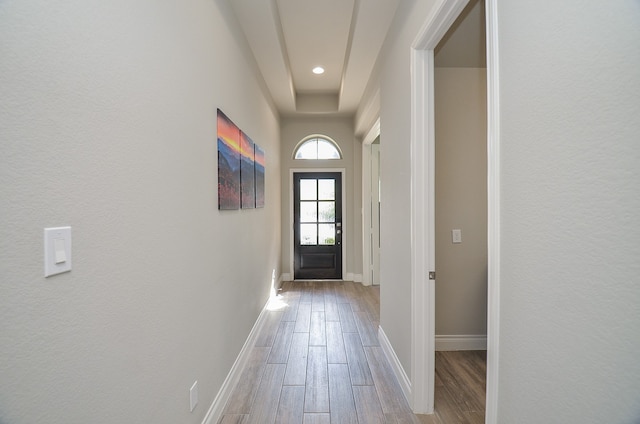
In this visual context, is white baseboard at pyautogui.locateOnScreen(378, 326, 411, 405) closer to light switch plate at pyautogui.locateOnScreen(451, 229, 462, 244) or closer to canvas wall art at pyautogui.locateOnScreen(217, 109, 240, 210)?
light switch plate at pyautogui.locateOnScreen(451, 229, 462, 244)

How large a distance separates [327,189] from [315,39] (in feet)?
8.55


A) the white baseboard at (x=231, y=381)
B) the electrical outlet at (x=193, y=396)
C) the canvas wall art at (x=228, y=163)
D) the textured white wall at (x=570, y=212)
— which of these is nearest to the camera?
the textured white wall at (x=570, y=212)

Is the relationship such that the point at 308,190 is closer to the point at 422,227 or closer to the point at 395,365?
the point at 395,365

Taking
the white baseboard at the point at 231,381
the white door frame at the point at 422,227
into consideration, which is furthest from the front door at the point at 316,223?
the white door frame at the point at 422,227

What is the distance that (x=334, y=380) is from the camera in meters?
2.29

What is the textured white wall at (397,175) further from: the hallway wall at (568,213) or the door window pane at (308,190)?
the door window pane at (308,190)

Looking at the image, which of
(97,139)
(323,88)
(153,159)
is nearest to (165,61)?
(153,159)

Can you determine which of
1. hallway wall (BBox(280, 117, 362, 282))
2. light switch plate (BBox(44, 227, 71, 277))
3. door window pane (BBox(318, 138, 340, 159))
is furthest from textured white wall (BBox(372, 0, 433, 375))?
door window pane (BBox(318, 138, 340, 159))

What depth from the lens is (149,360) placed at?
3.77 ft

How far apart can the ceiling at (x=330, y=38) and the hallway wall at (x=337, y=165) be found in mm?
1029

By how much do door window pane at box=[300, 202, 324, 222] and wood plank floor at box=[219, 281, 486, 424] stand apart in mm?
2092


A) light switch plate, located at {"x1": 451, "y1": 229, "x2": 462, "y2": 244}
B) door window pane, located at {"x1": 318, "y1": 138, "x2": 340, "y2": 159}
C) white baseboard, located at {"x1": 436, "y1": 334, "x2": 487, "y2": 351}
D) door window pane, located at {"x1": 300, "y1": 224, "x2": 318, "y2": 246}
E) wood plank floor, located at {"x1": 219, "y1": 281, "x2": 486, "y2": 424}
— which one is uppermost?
door window pane, located at {"x1": 318, "y1": 138, "x2": 340, "y2": 159}

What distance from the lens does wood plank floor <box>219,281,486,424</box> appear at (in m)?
1.90

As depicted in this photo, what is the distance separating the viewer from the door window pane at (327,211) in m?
5.34
